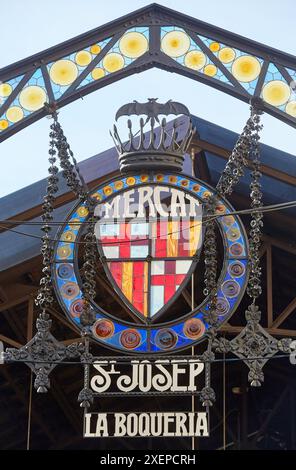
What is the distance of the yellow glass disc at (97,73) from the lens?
1483 centimetres

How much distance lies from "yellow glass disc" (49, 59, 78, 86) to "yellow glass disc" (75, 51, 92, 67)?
0.24 ft

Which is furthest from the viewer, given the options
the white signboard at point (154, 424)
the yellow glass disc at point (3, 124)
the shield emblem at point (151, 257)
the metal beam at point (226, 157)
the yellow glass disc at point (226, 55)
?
the metal beam at point (226, 157)

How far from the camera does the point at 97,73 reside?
48.7ft

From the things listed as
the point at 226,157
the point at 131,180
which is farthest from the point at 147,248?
the point at 226,157

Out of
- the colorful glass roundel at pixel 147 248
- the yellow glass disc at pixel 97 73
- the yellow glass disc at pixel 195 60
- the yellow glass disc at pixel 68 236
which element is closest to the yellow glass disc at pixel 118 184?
the colorful glass roundel at pixel 147 248

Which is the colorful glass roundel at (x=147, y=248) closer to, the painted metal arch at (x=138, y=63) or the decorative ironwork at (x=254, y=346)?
the decorative ironwork at (x=254, y=346)

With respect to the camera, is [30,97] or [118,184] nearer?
[118,184]

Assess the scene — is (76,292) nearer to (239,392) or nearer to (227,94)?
(227,94)

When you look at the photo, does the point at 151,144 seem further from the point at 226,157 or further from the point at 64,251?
the point at 226,157

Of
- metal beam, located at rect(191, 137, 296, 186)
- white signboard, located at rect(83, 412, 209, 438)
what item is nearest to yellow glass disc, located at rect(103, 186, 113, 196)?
white signboard, located at rect(83, 412, 209, 438)

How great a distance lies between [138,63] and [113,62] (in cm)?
29

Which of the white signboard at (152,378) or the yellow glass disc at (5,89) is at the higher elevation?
the yellow glass disc at (5,89)

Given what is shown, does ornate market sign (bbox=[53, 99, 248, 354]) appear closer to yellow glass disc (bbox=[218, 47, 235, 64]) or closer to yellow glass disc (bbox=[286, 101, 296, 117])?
yellow glass disc (bbox=[218, 47, 235, 64])

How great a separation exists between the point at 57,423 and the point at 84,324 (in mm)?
14251
